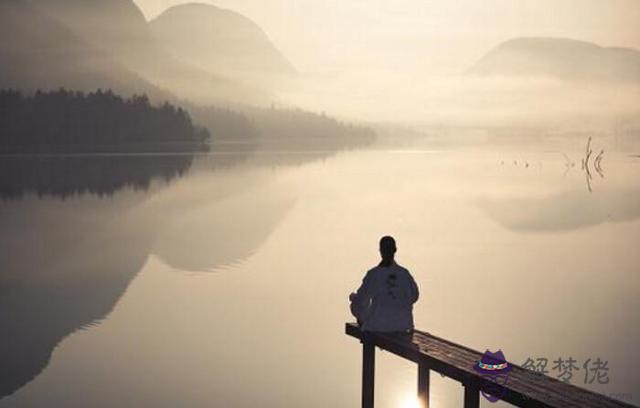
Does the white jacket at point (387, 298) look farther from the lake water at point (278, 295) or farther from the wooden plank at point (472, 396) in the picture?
the lake water at point (278, 295)

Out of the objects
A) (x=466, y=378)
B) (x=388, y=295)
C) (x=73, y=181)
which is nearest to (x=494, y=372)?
(x=466, y=378)

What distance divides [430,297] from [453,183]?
67082 mm

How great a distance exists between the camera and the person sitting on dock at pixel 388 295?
14000 mm

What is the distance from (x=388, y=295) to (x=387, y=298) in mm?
65

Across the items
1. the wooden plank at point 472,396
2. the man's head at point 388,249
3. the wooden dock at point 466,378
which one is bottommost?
the wooden plank at point 472,396

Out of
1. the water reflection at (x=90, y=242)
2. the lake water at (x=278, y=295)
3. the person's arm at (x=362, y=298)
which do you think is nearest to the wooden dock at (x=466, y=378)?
the person's arm at (x=362, y=298)

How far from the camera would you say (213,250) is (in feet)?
132

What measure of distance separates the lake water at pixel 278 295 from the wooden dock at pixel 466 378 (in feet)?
6.35

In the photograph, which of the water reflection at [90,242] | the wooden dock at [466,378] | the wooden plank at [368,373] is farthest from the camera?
the water reflection at [90,242]

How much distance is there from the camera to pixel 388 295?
14109mm

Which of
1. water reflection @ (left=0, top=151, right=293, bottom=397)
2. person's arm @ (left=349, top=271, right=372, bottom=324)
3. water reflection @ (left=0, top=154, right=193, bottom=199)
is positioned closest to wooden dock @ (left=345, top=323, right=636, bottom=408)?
person's arm @ (left=349, top=271, right=372, bottom=324)

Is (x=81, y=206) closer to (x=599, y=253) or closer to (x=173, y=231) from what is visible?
(x=173, y=231)

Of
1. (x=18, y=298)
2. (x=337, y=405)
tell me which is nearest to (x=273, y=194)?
(x=18, y=298)

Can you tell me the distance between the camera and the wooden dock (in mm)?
10797
